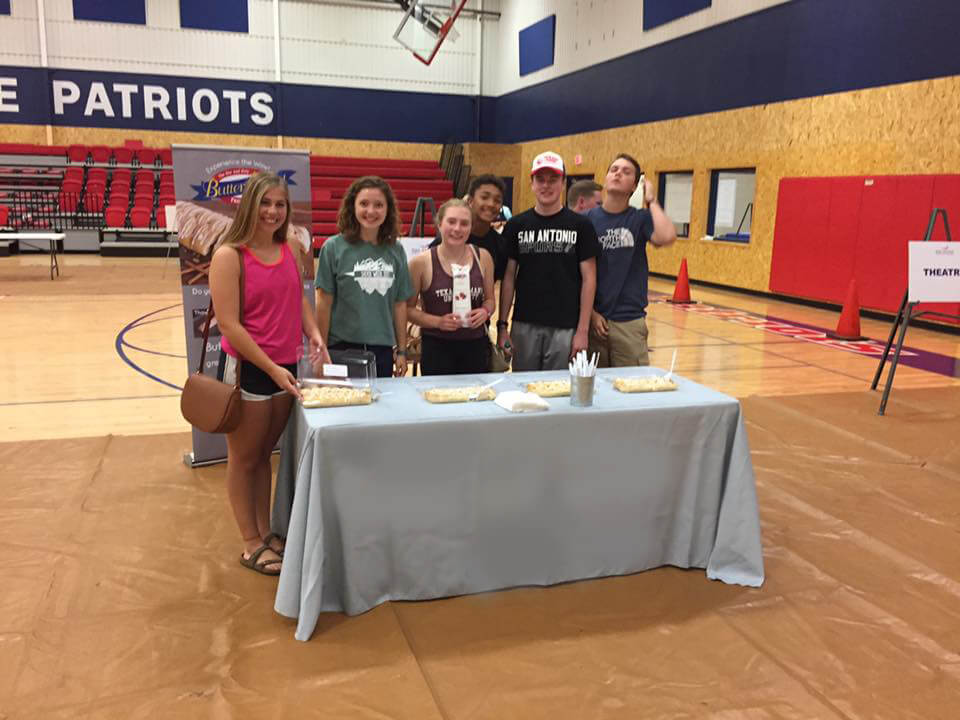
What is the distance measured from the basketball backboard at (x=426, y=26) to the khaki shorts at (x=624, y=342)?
14.6 meters

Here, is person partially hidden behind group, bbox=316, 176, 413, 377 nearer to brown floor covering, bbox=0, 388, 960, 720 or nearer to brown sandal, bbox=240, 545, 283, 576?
brown sandal, bbox=240, 545, 283, 576

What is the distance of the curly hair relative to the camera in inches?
124

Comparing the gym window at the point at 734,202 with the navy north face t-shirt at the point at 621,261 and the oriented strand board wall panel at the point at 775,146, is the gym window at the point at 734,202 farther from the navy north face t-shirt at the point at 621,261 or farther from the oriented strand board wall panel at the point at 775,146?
the navy north face t-shirt at the point at 621,261

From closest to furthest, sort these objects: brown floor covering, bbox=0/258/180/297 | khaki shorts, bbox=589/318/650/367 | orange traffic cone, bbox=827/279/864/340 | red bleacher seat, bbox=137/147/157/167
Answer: khaki shorts, bbox=589/318/650/367 → orange traffic cone, bbox=827/279/864/340 → brown floor covering, bbox=0/258/180/297 → red bleacher seat, bbox=137/147/157/167

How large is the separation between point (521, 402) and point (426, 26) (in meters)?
17.3

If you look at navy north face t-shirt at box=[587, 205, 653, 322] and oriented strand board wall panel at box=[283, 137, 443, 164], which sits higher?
oriented strand board wall panel at box=[283, 137, 443, 164]

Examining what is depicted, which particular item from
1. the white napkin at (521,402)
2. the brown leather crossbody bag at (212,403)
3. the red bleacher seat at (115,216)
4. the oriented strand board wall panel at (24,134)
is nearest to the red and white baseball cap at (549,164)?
the white napkin at (521,402)

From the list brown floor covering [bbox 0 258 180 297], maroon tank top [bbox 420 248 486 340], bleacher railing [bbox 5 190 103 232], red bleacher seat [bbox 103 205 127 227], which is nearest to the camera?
maroon tank top [bbox 420 248 486 340]

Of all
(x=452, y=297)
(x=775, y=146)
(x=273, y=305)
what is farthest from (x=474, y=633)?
(x=775, y=146)

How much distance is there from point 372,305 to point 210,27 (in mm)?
17195

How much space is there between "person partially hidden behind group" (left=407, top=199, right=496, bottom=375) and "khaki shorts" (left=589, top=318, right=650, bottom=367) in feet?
2.00

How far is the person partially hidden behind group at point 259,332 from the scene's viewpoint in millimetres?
2581

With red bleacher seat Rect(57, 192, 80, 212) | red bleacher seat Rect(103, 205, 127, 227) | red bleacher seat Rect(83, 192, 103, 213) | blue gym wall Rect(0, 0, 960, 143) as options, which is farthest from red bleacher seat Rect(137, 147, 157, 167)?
red bleacher seat Rect(103, 205, 127, 227)

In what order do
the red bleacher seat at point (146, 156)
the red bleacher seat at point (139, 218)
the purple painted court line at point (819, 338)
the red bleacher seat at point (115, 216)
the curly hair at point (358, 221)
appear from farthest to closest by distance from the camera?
the red bleacher seat at point (146, 156)
the red bleacher seat at point (139, 218)
the red bleacher seat at point (115, 216)
the purple painted court line at point (819, 338)
the curly hair at point (358, 221)
